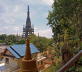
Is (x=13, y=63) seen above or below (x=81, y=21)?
below

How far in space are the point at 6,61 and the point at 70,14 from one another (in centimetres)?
736

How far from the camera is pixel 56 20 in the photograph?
12.4 meters

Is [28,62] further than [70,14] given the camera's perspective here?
No

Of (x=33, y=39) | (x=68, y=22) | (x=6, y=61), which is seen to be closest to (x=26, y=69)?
(x=68, y=22)

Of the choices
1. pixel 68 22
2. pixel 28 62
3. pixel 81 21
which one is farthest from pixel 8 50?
pixel 28 62

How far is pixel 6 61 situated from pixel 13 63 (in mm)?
1058

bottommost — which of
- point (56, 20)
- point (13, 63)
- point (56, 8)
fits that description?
point (13, 63)

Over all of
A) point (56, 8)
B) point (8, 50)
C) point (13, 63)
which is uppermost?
point (56, 8)

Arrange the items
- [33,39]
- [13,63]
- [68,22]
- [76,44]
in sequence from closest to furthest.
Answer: [76,44]
[68,22]
[13,63]
[33,39]

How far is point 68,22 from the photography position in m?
11.4

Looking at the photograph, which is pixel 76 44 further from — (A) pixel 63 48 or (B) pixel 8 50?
(B) pixel 8 50

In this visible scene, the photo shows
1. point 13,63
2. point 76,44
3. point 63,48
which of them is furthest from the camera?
point 13,63

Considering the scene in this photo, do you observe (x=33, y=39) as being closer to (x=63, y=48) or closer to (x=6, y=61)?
(x=6, y=61)

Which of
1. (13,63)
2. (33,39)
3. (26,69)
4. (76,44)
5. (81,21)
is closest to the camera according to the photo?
(26,69)
